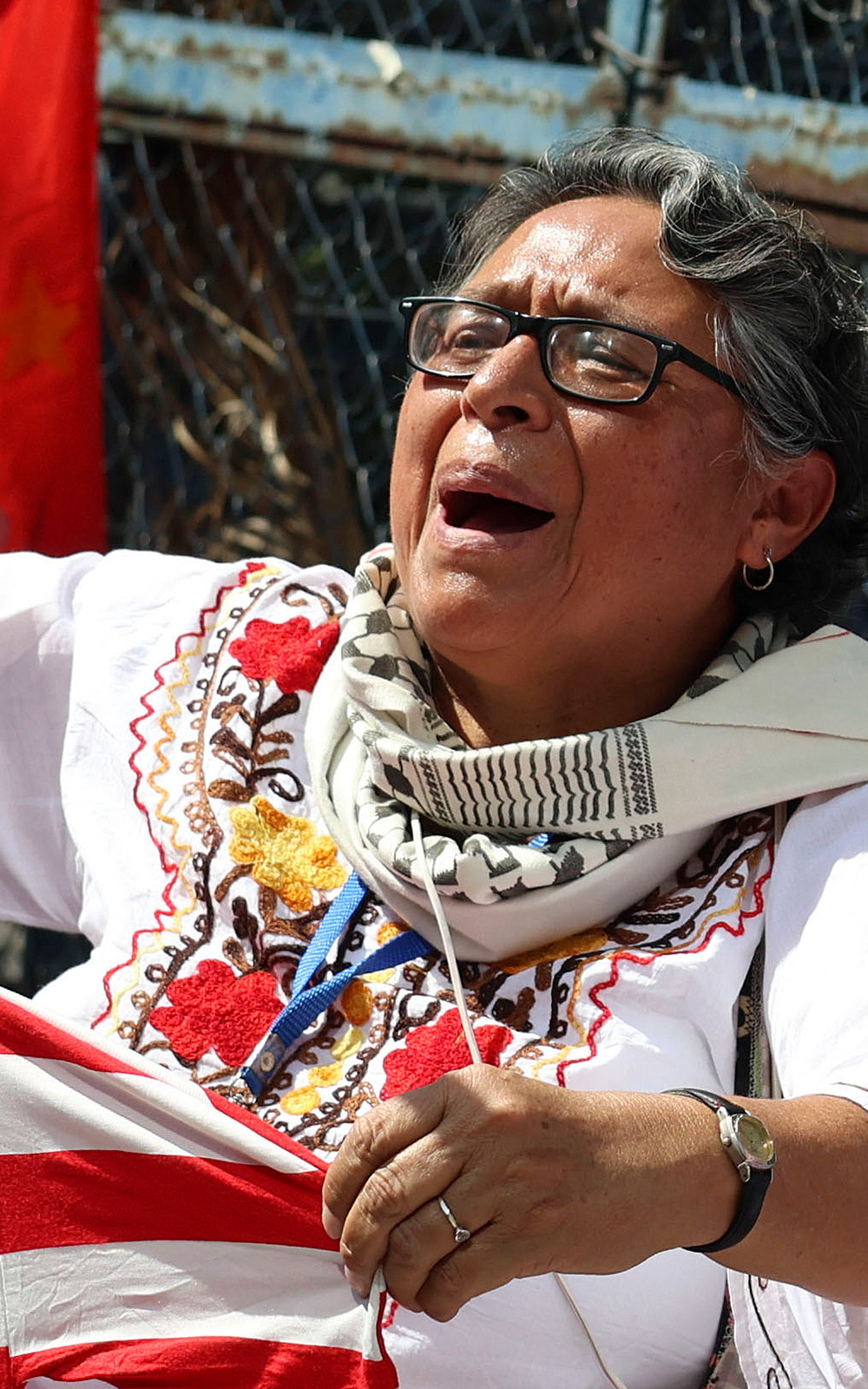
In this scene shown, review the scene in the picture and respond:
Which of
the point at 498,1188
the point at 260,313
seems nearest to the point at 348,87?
the point at 260,313

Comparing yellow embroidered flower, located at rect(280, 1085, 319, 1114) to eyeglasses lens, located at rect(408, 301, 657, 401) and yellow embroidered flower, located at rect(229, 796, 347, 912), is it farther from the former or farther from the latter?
eyeglasses lens, located at rect(408, 301, 657, 401)

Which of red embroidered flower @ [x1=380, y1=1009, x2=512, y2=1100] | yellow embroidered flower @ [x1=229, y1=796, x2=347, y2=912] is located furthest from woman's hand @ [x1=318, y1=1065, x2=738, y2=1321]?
yellow embroidered flower @ [x1=229, y1=796, x2=347, y2=912]

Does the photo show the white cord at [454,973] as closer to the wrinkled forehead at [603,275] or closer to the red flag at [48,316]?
the wrinkled forehead at [603,275]

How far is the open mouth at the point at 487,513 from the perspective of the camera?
66.3 inches

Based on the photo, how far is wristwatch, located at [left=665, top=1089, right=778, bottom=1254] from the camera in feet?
4.00

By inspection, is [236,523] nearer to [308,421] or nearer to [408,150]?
[308,421]

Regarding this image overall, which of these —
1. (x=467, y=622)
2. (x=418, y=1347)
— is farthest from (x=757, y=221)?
(x=418, y=1347)

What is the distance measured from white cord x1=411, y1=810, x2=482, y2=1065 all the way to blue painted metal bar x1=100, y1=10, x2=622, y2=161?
5.90 ft

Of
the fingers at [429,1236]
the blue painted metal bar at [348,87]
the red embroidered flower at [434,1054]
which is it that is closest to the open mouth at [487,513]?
the red embroidered flower at [434,1054]

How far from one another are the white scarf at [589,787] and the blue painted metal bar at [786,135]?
4.64 ft

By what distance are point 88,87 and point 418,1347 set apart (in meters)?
2.05

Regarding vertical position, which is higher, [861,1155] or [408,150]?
[408,150]

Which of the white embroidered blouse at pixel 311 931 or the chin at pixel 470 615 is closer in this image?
the white embroidered blouse at pixel 311 931

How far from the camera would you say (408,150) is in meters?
3.07
